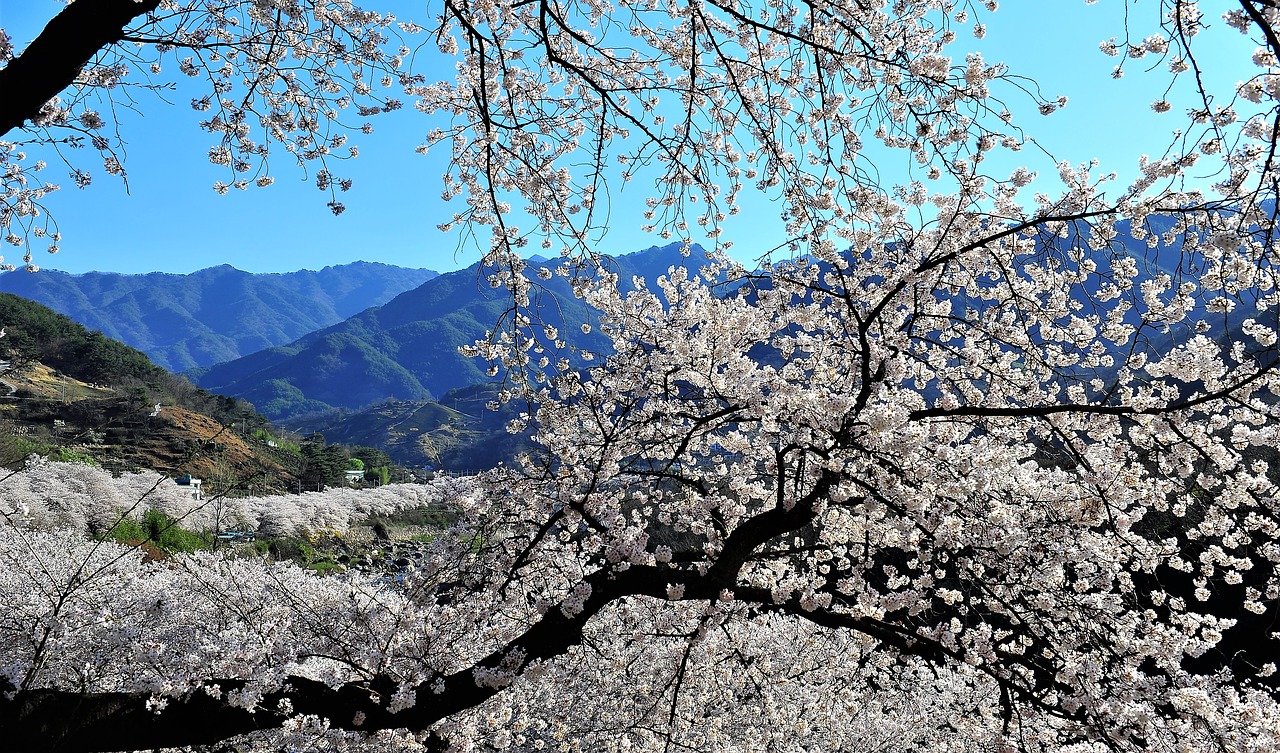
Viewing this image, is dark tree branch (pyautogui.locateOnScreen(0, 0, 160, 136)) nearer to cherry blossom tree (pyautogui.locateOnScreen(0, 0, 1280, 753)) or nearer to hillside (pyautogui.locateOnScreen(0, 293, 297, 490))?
cherry blossom tree (pyautogui.locateOnScreen(0, 0, 1280, 753))

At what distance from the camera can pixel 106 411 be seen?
167ft

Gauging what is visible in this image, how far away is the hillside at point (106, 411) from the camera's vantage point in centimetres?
4050

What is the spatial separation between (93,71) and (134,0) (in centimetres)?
216

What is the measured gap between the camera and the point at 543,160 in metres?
4.80

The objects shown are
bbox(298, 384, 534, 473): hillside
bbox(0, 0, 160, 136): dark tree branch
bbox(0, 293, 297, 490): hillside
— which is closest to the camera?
bbox(0, 0, 160, 136): dark tree branch

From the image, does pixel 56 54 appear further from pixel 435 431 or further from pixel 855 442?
pixel 435 431

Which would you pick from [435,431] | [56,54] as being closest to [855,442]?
[56,54]

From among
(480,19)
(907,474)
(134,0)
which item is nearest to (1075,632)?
(907,474)

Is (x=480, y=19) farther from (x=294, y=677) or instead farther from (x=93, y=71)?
(x=294, y=677)

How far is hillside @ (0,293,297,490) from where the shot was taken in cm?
4050

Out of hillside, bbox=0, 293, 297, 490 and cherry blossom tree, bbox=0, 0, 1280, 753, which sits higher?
cherry blossom tree, bbox=0, 0, 1280, 753

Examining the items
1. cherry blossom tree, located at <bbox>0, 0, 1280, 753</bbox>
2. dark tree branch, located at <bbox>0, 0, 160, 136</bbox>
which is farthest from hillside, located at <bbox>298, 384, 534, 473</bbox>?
dark tree branch, located at <bbox>0, 0, 160, 136</bbox>

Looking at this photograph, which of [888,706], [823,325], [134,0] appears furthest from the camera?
[888,706]

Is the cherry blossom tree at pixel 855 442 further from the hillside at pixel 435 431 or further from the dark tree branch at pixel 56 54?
the hillside at pixel 435 431
